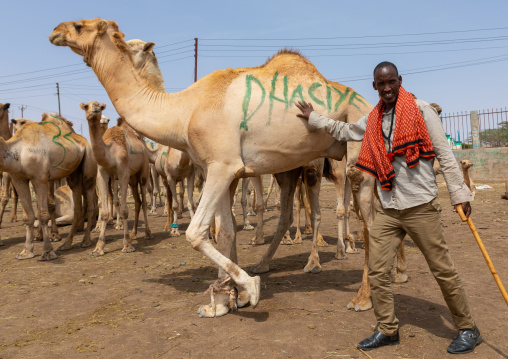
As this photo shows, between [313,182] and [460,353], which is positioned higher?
[313,182]

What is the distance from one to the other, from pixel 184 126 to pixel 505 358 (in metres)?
3.65

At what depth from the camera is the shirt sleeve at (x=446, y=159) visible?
3.53 metres

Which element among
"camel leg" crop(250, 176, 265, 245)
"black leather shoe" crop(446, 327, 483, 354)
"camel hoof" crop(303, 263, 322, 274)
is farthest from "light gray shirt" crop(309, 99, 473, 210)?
"camel leg" crop(250, 176, 265, 245)

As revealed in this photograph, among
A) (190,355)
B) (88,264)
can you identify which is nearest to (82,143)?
(88,264)

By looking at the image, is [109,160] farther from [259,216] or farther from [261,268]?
[261,268]

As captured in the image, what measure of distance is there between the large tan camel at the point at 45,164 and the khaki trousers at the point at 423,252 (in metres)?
6.47

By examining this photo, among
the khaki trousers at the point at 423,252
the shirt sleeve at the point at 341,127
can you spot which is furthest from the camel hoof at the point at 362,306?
the shirt sleeve at the point at 341,127

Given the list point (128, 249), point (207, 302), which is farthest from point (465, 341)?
point (128, 249)

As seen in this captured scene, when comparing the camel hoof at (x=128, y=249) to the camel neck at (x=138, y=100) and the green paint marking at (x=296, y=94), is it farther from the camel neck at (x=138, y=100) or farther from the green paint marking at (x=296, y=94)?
the green paint marking at (x=296, y=94)

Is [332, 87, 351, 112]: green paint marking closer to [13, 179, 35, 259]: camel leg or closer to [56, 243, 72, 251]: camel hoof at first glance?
[13, 179, 35, 259]: camel leg

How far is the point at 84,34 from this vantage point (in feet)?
17.5

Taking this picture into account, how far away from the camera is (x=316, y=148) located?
15.8 feet

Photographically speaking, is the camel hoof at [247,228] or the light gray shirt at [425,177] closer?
the light gray shirt at [425,177]

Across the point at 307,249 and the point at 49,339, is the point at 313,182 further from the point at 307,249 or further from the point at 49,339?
the point at 49,339
